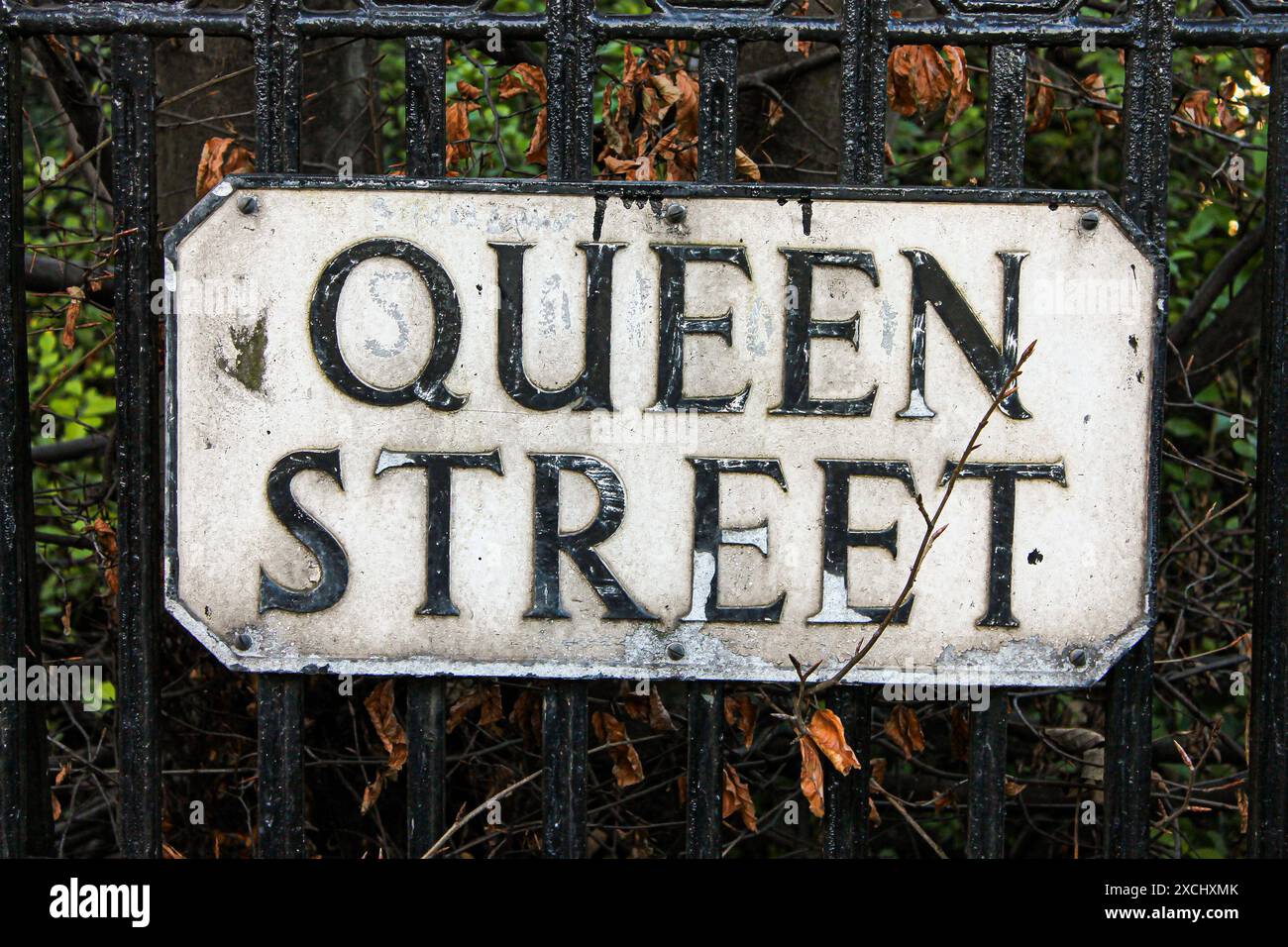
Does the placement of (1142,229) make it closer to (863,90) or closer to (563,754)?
(863,90)

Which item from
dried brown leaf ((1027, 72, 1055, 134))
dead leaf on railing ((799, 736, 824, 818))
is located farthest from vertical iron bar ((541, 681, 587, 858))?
dried brown leaf ((1027, 72, 1055, 134))

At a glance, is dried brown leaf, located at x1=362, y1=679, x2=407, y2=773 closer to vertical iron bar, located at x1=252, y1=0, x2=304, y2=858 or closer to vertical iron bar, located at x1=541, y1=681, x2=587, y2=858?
vertical iron bar, located at x1=252, y1=0, x2=304, y2=858

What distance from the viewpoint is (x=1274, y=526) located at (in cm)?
185

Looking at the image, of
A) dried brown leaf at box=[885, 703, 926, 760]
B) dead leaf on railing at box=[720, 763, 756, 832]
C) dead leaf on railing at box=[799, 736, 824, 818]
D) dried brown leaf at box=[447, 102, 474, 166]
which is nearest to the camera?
dead leaf on railing at box=[799, 736, 824, 818]

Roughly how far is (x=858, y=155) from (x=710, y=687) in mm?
861

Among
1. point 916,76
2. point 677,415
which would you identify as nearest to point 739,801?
point 677,415

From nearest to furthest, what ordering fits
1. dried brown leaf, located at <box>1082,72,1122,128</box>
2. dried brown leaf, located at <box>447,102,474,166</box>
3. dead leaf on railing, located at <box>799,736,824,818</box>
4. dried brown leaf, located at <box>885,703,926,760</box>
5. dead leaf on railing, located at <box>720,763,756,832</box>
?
dead leaf on railing, located at <box>799,736,824,818</box>, dead leaf on railing, located at <box>720,763,756,832</box>, dried brown leaf, located at <box>885,703,926,760</box>, dried brown leaf, located at <box>447,102,474,166</box>, dried brown leaf, located at <box>1082,72,1122,128</box>

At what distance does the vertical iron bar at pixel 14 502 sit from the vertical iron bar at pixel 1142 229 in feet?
5.67

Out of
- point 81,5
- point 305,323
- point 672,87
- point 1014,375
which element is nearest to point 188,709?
point 305,323

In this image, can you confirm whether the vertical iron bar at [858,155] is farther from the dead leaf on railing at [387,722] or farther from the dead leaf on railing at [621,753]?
the dead leaf on railing at [387,722]

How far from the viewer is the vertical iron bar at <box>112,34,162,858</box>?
1839mm

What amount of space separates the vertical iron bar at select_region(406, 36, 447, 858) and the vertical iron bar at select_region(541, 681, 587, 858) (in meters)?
0.17

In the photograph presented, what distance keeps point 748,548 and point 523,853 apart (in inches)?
48.5

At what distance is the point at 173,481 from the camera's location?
5.96 ft
